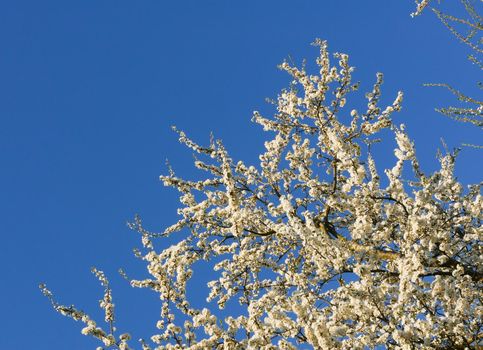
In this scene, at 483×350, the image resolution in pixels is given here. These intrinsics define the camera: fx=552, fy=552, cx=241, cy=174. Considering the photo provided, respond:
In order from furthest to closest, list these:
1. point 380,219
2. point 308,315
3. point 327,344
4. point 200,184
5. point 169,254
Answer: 1. point 200,184
2. point 169,254
3. point 380,219
4. point 308,315
5. point 327,344

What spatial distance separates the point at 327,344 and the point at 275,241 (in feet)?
15.1

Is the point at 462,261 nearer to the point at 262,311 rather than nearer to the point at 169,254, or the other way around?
the point at 262,311

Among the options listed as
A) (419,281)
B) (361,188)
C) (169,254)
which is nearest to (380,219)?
(361,188)

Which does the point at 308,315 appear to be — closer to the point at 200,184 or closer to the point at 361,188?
the point at 361,188

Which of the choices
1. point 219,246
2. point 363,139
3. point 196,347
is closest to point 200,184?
point 219,246

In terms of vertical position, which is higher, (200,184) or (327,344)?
(200,184)

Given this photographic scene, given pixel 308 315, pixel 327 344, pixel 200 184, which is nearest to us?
pixel 327 344

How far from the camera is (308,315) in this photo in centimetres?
632

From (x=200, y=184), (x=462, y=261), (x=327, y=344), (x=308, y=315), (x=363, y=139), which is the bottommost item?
(x=327, y=344)

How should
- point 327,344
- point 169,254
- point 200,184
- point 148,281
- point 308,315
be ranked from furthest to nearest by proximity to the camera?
point 200,184 < point 169,254 < point 148,281 < point 308,315 < point 327,344

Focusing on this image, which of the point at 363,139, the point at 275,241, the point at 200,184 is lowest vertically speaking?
the point at 275,241

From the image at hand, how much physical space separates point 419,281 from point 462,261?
1517 mm

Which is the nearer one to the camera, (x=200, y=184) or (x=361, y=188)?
(x=361, y=188)

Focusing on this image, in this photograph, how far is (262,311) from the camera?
7.49 m
